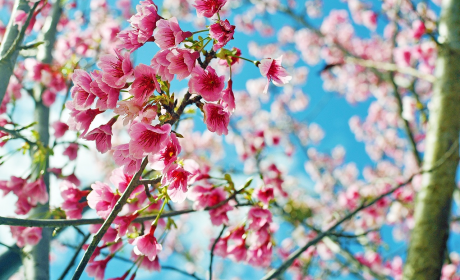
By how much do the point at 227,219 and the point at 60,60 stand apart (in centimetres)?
248

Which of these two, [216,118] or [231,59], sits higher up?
[231,59]

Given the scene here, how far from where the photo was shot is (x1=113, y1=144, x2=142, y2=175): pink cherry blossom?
35.1 inches

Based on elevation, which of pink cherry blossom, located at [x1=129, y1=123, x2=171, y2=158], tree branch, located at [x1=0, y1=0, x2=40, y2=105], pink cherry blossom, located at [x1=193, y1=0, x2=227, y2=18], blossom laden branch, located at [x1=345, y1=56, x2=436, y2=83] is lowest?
pink cherry blossom, located at [x1=129, y1=123, x2=171, y2=158]

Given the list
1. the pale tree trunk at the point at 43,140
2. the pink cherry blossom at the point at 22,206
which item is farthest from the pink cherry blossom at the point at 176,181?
the pink cherry blossom at the point at 22,206

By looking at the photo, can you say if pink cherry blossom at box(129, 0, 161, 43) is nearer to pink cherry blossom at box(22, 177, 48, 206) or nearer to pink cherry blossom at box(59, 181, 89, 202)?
pink cherry blossom at box(59, 181, 89, 202)

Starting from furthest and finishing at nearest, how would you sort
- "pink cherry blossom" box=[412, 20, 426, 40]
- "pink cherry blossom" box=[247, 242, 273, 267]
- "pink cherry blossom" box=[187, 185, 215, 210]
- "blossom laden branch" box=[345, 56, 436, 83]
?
"pink cherry blossom" box=[412, 20, 426, 40], "blossom laden branch" box=[345, 56, 436, 83], "pink cherry blossom" box=[247, 242, 273, 267], "pink cherry blossom" box=[187, 185, 215, 210]

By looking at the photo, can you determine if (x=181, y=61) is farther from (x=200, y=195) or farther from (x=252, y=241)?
(x=252, y=241)

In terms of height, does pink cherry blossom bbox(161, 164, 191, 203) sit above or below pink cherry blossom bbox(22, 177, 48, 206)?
below

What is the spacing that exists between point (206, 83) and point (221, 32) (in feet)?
0.47

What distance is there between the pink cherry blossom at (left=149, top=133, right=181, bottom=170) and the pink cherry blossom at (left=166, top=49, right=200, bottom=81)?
0.56 ft

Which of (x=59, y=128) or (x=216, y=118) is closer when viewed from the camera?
(x=216, y=118)

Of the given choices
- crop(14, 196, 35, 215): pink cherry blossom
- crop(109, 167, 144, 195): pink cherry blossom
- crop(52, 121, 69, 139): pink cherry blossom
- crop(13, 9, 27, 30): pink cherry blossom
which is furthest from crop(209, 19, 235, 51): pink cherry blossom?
crop(52, 121, 69, 139): pink cherry blossom

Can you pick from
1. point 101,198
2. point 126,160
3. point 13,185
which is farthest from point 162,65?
point 13,185

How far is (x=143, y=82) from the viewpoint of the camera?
2.85ft
